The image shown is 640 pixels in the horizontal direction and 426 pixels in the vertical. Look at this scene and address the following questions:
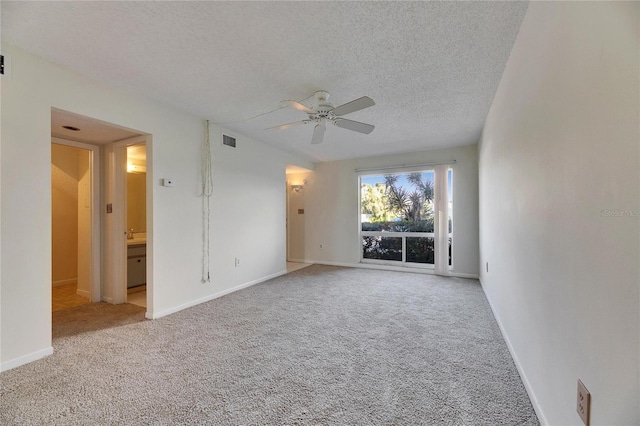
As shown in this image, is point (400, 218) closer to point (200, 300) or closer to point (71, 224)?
point (200, 300)

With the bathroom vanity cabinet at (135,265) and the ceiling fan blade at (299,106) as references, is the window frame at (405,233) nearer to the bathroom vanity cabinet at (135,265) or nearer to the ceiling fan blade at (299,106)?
the ceiling fan blade at (299,106)

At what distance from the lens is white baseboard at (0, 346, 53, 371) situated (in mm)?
1972

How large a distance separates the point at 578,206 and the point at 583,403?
30.0 inches

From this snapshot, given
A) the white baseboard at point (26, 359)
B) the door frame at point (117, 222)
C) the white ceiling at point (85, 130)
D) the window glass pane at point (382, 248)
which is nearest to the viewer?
the white baseboard at point (26, 359)

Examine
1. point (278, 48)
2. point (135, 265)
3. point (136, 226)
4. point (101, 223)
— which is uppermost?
point (278, 48)

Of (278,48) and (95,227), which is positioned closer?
(278,48)

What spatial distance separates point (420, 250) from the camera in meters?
5.40

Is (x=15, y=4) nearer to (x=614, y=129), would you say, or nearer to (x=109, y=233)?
(x=109, y=233)

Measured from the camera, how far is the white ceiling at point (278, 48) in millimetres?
1651

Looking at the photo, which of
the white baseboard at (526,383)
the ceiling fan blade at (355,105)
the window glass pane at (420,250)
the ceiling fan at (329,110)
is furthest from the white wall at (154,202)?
the white baseboard at (526,383)

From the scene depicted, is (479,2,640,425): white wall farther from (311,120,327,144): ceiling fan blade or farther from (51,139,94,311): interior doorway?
(51,139,94,311): interior doorway

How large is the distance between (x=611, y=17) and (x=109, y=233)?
4742mm

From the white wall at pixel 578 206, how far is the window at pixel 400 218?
3462 mm

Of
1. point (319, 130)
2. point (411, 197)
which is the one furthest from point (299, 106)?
point (411, 197)
